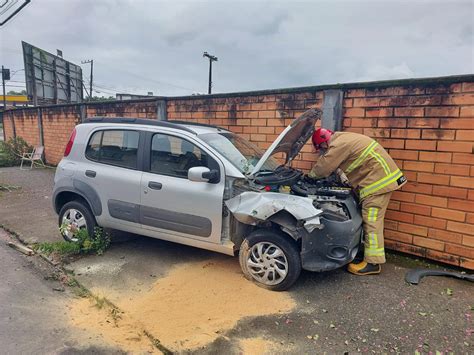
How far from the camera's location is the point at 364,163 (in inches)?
149

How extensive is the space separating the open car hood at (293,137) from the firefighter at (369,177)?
0.34 meters

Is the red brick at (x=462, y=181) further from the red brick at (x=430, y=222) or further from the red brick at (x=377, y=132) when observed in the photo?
the red brick at (x=377, y=132)

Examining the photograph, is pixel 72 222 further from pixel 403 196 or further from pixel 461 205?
pixel 461 205

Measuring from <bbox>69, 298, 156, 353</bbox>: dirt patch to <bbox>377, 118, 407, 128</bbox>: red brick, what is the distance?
3.57 metres

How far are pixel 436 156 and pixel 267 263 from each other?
2.33 m

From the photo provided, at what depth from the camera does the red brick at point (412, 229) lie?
159 inches

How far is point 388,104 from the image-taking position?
4.17m

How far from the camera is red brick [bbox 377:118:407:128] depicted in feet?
13.4

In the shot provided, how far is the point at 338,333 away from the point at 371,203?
62.5 inches

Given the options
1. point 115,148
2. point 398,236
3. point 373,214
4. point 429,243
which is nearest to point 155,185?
point 115,148

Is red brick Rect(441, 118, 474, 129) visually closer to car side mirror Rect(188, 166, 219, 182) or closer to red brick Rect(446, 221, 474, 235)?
red brick Rect(446, 221, 474, 235)

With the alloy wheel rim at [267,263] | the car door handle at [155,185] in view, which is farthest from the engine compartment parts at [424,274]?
the car door handle at [155,185]

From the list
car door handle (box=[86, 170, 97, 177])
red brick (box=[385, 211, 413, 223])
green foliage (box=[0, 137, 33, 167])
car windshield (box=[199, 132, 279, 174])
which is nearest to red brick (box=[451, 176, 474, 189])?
red brick (box=[385, 211, 413, 223])

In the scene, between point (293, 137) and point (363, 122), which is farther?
point (363, 122)
